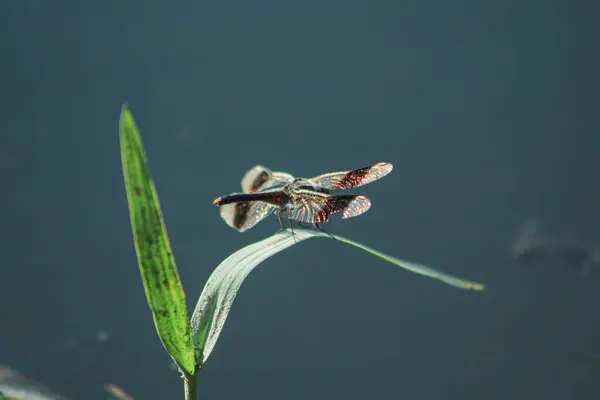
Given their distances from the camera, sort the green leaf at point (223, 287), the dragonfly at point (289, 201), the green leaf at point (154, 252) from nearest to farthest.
Answer: the green leaf at point (154, 252), the green leaf at point (223, 287), the dragonfly at point (289, 201)

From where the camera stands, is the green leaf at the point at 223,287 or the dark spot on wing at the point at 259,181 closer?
the green leaf at the point at 223,287

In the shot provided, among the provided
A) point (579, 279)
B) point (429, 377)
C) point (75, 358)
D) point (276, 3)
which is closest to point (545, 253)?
point (579, 279)

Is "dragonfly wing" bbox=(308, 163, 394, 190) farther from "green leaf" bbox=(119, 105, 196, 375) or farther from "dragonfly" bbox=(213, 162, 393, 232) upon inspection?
"green leaf" bbox=(119, 105, 196, 375)

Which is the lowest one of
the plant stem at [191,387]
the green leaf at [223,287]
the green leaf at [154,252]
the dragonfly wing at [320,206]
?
the dragonfly wing at [320,206]

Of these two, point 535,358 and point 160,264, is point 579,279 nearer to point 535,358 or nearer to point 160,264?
point 535,358

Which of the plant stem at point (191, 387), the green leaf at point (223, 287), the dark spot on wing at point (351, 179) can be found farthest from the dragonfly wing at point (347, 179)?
the plant stem at point (191, 387)

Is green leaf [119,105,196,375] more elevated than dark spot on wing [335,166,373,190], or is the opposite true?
green leaf [119,105,196,375]

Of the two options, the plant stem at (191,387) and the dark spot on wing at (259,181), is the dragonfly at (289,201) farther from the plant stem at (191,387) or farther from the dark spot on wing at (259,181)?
the plant stem at (191,387)

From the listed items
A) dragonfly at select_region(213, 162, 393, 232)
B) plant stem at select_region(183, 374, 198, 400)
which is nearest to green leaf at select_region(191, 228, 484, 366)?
plant stem at select_region(183, 374, 198, 400)
